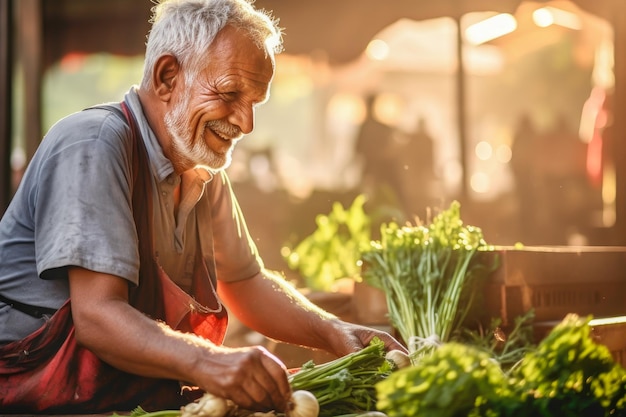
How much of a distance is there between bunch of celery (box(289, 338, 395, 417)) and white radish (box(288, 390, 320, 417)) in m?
0.11

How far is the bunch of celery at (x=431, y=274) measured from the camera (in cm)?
381

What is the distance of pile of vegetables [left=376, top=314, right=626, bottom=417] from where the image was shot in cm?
200

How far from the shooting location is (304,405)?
2.39m

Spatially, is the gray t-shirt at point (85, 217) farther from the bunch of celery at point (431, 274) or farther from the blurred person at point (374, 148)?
the blurred person at point (374, 148)

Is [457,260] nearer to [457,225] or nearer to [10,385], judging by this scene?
[457,225]

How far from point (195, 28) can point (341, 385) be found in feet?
4.40

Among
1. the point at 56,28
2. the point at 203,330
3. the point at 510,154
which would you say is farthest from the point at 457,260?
the point at 510,154

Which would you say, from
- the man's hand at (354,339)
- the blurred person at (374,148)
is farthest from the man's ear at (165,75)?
the blurred person at (374,148)

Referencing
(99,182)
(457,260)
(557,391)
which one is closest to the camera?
A: (557,391)

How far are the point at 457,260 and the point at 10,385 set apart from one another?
1965mm

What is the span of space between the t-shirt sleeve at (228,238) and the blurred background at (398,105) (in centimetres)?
173

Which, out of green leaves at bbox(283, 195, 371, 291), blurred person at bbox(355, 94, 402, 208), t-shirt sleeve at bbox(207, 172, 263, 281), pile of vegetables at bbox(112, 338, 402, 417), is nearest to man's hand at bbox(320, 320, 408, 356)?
pile of vegetables at bbox(112, 338, 402, 417)

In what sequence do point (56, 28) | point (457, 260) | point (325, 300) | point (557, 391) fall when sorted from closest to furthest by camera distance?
point (557, 391) < point (457, 260) < point (325, 300) < point (56, 28)

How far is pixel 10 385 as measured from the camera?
2787mm
